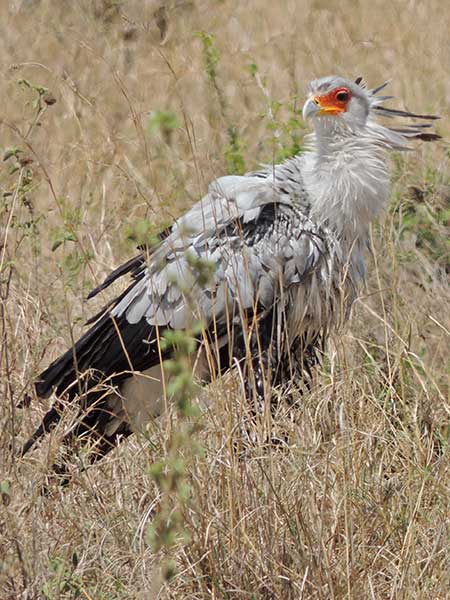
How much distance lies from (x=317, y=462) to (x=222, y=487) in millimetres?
326

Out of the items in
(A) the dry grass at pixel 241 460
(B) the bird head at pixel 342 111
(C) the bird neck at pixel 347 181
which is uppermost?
(B) the bird head at pixel 342 111

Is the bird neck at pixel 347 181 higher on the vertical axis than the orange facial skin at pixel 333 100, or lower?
lower

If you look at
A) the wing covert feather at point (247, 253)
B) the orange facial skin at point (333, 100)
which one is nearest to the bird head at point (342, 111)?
the orange facial skin at point (333, 100)

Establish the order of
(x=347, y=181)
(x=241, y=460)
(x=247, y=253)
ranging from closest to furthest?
(x=241, y=460) < (x=247, y=253) < (x=347, y=181)

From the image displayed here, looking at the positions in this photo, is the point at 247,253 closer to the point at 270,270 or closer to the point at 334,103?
the point at 270,270

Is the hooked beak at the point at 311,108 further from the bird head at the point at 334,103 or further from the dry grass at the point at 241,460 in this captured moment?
the dry grass at the point at 241,460

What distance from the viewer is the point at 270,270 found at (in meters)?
3.91

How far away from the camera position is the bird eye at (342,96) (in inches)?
160

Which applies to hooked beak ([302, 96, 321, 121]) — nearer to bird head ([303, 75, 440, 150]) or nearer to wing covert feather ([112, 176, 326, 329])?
bird head ([303, 75, 440, 150])

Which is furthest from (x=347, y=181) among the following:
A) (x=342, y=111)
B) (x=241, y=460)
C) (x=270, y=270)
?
(x=241, y=460)

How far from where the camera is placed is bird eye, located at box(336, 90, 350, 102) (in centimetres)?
407

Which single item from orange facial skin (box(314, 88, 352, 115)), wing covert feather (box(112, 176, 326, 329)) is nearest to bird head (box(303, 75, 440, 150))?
orange facial skin (box(314, 88, 352, 115))

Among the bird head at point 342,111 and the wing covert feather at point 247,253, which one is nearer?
the wing covert feather at point 247,253

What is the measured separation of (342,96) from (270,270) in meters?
0.64
